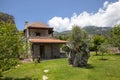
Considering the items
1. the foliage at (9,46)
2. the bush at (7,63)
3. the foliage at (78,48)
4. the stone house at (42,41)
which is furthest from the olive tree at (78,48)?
the stone house at (42,41)

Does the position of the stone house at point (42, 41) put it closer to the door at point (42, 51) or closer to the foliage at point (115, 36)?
the door at point (42, 51)

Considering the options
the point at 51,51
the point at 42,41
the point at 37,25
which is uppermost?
the point at 37,25

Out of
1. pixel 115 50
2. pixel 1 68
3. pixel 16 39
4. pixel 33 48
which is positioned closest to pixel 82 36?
pixel 16 39

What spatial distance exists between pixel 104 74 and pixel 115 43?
2271 cm

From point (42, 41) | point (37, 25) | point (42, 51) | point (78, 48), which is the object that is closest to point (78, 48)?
point (78, 48)

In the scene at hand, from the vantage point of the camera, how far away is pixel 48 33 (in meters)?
39.8

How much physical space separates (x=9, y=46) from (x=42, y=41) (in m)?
17.5

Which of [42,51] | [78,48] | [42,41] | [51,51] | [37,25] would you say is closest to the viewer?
[78,48]

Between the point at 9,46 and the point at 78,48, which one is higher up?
the point at 9,46

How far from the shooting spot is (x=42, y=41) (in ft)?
115

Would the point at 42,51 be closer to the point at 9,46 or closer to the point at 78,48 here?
the point at 78,48

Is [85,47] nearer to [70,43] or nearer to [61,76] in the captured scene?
[70,43]

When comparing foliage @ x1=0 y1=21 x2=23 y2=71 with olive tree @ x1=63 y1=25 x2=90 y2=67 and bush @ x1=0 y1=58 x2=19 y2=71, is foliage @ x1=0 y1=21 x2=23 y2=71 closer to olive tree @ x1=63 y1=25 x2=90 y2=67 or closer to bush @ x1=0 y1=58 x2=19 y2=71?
bush @ x1=0 y1=58 x2=19 y2=71

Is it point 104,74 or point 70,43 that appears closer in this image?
point 104,74
